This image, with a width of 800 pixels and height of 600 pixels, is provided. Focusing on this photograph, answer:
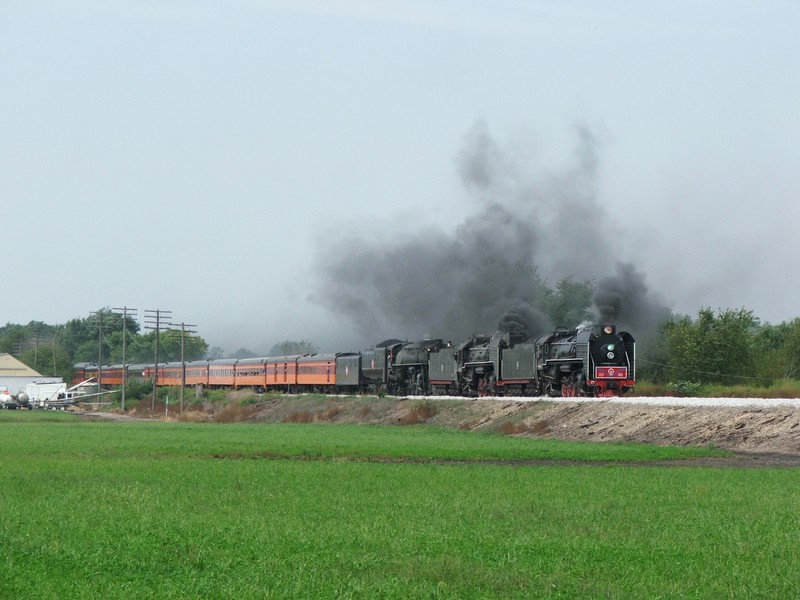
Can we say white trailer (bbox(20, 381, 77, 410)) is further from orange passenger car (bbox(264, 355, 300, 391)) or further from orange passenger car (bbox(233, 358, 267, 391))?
orange passenger car (bbox(264, 355, 300, 391))

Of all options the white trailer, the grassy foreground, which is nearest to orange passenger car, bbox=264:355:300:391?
the white trailer

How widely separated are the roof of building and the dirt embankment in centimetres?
8597

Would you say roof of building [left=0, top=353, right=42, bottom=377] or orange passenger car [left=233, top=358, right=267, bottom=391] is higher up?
roof of building [left=0, top=353, right=42, bottom=377]

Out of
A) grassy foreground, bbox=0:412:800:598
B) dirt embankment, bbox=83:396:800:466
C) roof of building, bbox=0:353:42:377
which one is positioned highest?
roof of building, bbox=0:353:42:377

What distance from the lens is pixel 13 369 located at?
495 feet

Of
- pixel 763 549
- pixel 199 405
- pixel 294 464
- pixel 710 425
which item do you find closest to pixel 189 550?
pixel 763 549

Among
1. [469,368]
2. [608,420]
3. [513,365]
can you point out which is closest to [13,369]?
[469,368]

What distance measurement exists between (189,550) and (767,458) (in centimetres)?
2367

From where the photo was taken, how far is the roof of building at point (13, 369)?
5876 inches

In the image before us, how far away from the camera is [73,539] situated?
1530 centimetres

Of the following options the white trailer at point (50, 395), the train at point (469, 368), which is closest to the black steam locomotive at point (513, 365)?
the train at point (469, 368)

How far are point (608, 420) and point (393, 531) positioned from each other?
31165 mm

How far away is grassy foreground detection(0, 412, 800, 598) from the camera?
1264 centimetres

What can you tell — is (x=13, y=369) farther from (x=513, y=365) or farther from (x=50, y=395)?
(x=513, y=365)
